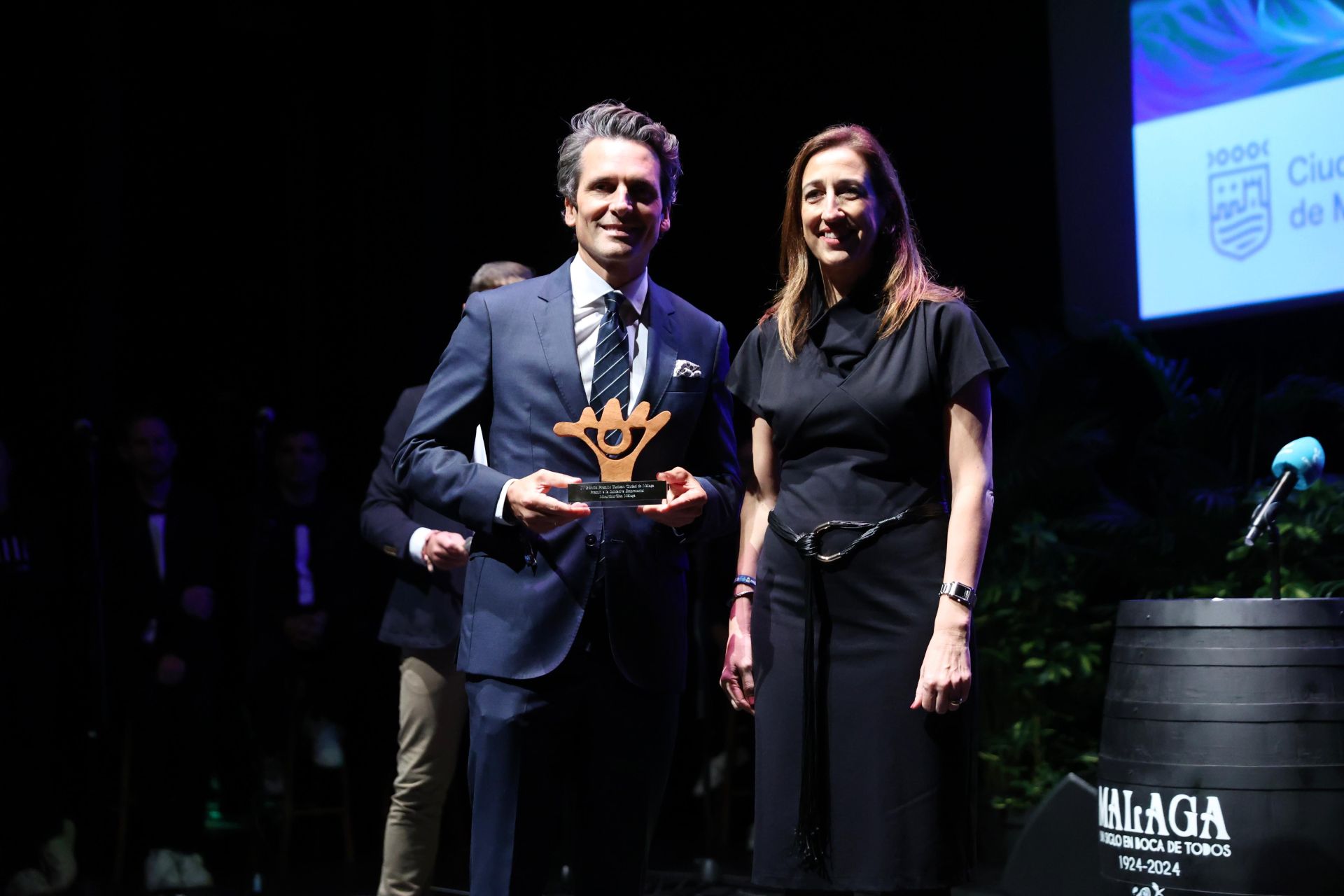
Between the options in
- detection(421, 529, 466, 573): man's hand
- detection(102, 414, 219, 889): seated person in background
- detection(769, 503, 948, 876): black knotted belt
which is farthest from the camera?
detection(102, 414, 219, 889): seated person in background

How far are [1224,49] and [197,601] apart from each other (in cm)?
405

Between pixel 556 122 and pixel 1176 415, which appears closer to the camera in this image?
pixel 1176 415

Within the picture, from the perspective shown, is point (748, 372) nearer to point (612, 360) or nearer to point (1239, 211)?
point (612, 360)

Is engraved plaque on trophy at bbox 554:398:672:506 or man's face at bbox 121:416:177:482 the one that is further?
man's face at bbox 121:416:177:482

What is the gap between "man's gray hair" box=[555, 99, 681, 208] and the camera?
7.49 feet

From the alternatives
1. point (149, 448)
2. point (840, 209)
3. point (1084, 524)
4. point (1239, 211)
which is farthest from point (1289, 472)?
point (149, 448)

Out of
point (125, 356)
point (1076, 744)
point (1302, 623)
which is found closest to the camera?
point (1302, 623)

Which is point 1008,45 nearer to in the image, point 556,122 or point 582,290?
point 556,122

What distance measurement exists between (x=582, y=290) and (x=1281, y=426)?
10.9 feet

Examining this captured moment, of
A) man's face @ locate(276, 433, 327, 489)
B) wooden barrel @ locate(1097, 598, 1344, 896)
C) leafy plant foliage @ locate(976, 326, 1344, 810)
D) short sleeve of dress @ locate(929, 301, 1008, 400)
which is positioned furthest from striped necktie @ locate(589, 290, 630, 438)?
man's face @ locate(276, 433, 327, 489)

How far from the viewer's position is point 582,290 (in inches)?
91.1

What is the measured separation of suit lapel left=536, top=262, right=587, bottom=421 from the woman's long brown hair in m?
0.35

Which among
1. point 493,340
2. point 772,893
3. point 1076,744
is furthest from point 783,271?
point 1076,744

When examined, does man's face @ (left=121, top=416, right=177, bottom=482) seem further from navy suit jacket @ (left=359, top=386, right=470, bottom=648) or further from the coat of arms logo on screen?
the coat of arms logo on screen
